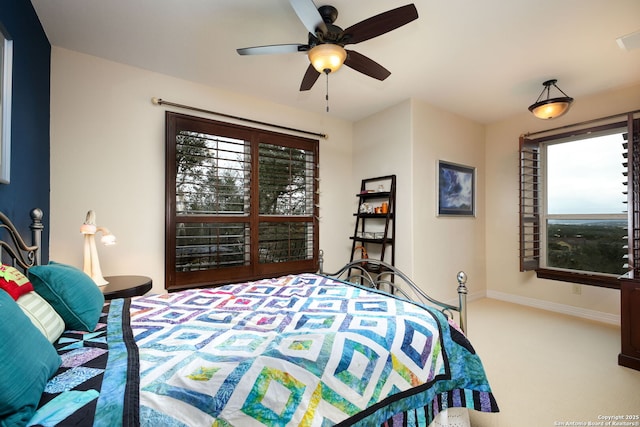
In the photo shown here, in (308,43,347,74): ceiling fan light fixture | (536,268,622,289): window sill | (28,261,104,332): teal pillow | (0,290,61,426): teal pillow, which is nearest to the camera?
(0,290,61,426): teal pillow

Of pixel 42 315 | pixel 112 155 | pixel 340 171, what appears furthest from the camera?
pixel 340 171

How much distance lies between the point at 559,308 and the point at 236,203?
4.34 metres

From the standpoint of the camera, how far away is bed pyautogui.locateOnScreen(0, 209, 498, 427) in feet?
2.60

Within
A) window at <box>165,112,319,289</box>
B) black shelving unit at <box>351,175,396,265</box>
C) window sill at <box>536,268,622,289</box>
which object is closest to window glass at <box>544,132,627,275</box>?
window sill at <box>536,268,622,289</box>

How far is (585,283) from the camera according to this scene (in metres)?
3.31

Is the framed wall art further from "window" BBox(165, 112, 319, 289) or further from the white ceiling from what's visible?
"window" BBox(165, 112, 319, 289)

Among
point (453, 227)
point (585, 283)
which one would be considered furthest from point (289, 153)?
point (585, 283)

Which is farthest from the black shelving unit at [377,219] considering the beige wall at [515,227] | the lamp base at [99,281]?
the lamp base at [99,281]

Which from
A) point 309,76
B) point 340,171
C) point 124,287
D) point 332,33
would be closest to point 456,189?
point 340,171

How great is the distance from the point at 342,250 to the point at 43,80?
362 cm

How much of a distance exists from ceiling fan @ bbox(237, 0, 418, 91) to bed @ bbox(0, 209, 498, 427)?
5.34ft

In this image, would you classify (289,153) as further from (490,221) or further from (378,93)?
(490,221)

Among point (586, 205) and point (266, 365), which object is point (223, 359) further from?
point (586, 205)

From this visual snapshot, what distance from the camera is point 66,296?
1.30m
